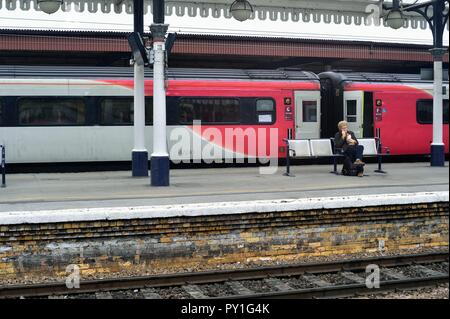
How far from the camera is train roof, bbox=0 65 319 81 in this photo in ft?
47.6

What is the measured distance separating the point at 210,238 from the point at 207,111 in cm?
749

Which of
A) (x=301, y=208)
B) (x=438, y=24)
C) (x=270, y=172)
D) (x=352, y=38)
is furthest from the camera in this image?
(x=352, y=38)

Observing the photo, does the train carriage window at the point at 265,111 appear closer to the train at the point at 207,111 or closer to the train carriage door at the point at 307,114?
the train at the point at 207,111

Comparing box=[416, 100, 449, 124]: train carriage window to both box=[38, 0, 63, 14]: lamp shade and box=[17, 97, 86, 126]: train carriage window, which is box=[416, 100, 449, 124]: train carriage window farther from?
box=[38, 0, 63, 14]: lamp shade

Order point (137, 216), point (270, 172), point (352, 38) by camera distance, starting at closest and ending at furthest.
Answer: point (137, 216), point (270, 172), point (352, 38)

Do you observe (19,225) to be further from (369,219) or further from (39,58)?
(39,58)

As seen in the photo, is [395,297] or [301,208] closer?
[395,297]

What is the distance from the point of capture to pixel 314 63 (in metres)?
19.6

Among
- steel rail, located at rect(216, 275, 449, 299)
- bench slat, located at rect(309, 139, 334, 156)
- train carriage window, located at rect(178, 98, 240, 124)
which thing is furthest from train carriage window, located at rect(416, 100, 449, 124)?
steel rail, located at rect(216, 275, 449, 299)

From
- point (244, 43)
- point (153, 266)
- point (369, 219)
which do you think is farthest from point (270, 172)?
point (153, 266)

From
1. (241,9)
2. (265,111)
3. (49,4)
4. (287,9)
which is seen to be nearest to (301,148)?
(265,111)

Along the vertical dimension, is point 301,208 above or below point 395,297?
above

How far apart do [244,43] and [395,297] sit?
34.5 feet

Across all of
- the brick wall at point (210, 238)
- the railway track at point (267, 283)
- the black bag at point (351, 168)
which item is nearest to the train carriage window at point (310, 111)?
the black bag at point (351, 168)
